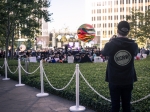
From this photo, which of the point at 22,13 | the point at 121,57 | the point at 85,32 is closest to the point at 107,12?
the point at 22,13

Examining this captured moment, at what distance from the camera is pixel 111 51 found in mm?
3803

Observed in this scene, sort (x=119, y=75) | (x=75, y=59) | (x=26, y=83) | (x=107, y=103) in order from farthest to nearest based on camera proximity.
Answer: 1. (x=75, y=59)
2. (x=26, y=83)
3. (x=107, y=103)
4. (x=119, y=75)

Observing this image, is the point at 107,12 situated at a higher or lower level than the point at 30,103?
higher

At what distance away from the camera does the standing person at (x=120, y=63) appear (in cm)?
379

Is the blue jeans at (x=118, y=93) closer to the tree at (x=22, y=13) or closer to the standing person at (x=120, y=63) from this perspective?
the standing person at (x=120, y=63)

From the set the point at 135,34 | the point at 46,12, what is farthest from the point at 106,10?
the point at 46,12

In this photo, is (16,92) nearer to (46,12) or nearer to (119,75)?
(119,75)

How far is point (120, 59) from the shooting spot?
3777 mm

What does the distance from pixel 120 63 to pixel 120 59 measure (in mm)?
65

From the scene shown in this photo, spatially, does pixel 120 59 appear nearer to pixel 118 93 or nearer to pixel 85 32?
pixel 118 93

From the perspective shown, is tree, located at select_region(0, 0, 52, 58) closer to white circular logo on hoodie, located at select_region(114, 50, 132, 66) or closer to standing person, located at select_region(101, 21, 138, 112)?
standing person, located at select_region(101, 21, 138, 112)

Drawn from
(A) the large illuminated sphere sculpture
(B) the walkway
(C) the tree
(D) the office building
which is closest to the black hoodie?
(B) the walkway

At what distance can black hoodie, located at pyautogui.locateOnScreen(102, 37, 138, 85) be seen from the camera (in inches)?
149

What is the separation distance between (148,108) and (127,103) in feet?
4.39
